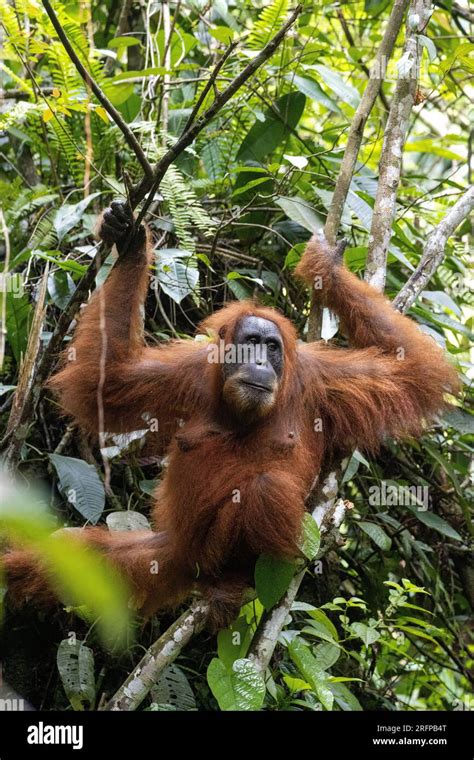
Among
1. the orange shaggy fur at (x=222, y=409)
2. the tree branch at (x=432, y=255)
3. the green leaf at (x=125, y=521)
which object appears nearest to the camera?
the orange shaggy fur at (x=222, y=409)

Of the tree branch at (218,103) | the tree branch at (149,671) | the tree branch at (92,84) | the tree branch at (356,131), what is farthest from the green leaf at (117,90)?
the tree branch at (149,671)

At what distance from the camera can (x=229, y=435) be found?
168 inches

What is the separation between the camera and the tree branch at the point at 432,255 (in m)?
4.35

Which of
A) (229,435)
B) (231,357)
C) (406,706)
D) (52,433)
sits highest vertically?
(231,357)

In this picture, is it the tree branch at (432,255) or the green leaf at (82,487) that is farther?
the green leaf at (82,487)

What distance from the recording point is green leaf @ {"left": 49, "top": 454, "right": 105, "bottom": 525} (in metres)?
4.52

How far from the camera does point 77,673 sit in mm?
4039

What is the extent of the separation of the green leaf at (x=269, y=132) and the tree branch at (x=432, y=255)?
1.68m

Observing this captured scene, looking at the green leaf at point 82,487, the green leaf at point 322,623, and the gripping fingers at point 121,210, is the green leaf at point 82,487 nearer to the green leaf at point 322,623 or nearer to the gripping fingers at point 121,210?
the green leaf at point 322,623

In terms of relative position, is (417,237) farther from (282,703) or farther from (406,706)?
(282,703)

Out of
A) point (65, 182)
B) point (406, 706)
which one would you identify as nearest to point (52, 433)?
point (65, 182)

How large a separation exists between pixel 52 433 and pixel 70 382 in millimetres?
735

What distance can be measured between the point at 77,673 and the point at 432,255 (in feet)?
8.96

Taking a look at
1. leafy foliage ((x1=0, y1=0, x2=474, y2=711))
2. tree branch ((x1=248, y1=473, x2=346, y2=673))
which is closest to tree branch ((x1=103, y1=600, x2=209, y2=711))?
tree branch ((x1=248, y1=473, x2=346, y2=673))
